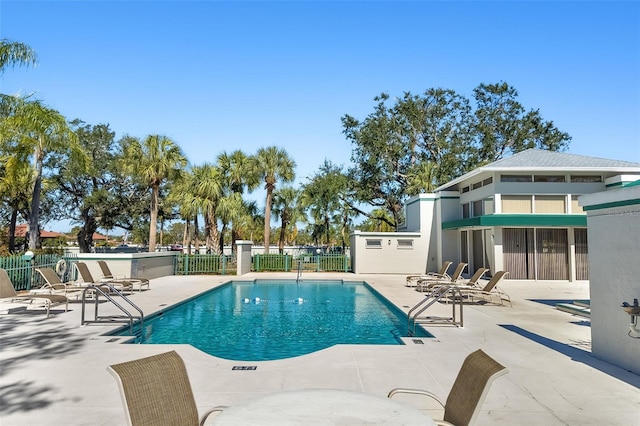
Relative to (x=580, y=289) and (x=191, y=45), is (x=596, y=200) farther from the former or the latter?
(x=191, y=45)

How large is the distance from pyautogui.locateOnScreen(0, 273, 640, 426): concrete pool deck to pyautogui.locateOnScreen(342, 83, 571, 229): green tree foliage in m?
28.2

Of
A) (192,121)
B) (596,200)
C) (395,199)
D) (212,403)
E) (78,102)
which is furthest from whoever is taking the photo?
(395,199)

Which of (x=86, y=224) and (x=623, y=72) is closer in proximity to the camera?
(x=623, y=72)

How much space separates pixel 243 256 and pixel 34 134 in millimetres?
11344

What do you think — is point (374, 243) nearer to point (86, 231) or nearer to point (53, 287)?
point (53, 287)

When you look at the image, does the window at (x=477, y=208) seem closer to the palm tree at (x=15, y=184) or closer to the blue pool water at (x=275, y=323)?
the blue pool water at (x=275, y=323)

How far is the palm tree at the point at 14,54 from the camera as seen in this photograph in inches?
520

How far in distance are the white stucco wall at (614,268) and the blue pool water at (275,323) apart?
3.12 meters

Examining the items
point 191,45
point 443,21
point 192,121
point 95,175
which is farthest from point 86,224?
point 443,21

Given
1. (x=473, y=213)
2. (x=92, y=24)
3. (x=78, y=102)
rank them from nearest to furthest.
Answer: (x=92, y=24) → (x=78, y=102) → (x=473, y=213)

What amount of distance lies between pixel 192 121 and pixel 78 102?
4.88 metres

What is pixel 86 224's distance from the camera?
34.8 meters

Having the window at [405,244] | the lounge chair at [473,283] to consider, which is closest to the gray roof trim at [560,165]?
the window at [405,244]

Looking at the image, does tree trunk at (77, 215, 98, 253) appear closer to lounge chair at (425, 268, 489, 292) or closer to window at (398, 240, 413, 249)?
window at (398, 240, 413, 249)
